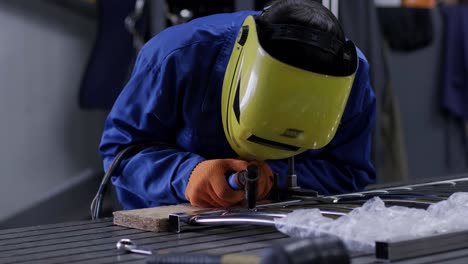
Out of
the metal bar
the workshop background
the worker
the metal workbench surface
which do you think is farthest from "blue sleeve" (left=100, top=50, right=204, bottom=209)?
the workshop background

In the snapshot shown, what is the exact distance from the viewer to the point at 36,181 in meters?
3.39

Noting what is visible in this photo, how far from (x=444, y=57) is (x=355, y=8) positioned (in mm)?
808

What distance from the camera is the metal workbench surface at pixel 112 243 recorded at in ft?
3.94

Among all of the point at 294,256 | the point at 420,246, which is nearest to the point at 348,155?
the point at 420,246

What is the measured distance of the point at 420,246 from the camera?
1.16 meters

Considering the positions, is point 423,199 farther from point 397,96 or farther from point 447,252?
point 397,96

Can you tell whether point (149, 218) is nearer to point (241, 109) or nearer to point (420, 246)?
point (241, 109)

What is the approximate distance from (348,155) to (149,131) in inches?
19.1

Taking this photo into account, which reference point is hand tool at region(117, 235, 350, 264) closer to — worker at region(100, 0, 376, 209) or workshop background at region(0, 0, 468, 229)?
worker at region(100, 0, 376, 209)

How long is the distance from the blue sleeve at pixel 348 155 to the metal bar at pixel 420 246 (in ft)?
2.02

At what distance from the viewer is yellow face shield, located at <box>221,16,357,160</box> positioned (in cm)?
128

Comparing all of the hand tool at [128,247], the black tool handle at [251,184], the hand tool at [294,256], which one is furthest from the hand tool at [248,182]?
the hand tool at [294,256]

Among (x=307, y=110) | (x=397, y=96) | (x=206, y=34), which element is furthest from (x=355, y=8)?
(x=307, y=110)

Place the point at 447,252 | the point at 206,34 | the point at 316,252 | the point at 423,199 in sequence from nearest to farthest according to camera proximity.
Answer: the point at 316,252 → the point at 447,252 → the point at 423,199 → the point at 206,34
